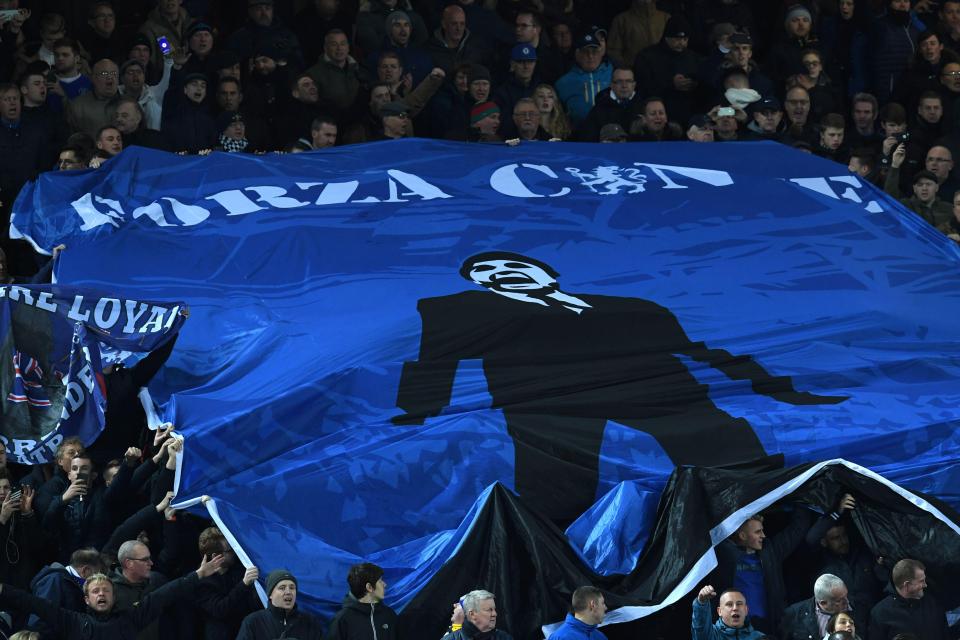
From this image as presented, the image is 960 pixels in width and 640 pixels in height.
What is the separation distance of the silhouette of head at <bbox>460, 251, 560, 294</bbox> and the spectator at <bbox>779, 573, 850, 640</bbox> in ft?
10.2

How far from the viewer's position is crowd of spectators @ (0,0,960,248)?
16.4 meters

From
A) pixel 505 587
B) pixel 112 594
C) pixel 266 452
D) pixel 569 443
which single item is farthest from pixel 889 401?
pixel 112 594

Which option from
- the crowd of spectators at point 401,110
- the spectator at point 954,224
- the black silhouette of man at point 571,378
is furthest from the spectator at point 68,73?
the spectator at point 954,224

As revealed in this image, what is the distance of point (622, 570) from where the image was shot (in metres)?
12.1

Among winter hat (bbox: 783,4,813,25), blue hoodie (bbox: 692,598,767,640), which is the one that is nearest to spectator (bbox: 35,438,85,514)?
blue hoodie (bbox: 692,598,767,640)

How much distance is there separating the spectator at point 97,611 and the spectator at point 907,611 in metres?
3.86

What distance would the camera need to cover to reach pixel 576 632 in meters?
11.3

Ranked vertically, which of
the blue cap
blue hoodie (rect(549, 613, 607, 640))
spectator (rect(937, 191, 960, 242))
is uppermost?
the blue cap

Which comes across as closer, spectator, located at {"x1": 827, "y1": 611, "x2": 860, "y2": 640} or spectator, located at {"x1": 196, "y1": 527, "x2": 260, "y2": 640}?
spectator, located at {"x1": 827, "y1": 611, "x2": 860, "y2": 640}

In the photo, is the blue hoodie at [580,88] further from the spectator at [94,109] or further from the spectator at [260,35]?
the spectator at [94,109]

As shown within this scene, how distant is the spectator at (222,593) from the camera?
38.9 ft

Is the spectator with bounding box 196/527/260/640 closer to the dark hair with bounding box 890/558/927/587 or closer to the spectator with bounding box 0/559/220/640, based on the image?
the spectator with bounding box 0/559/220/640

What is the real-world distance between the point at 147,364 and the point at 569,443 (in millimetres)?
2666

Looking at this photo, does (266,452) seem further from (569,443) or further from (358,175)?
(358,175)
